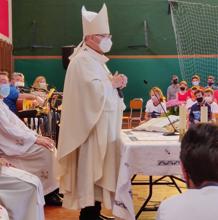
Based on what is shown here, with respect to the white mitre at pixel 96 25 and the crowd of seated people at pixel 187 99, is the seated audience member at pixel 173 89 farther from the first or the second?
the white mitre at pixel 96 25

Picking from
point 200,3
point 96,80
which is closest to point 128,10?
point 200,3

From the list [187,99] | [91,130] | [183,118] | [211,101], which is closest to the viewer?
[183,118]

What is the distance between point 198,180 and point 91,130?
2.16 metres

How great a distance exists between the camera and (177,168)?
3.03 meters

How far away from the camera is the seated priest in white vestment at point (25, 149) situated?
3637 millimetres

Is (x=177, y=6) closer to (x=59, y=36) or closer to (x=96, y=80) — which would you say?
(x=59, y=36)

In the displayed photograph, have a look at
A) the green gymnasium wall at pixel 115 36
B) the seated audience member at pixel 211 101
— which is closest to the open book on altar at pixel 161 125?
the seated audience member at pixel 211 101

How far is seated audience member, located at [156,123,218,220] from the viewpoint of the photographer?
1.20 m

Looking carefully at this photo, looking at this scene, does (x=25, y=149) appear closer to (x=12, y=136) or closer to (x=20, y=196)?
(x=12, y=136)

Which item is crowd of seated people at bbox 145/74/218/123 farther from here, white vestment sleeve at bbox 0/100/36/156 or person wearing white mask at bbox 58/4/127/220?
white vestment sleeve at bbox 0/100/36/156

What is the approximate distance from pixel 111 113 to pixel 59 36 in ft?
34.7

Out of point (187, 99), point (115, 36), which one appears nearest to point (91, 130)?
point (187, 99)

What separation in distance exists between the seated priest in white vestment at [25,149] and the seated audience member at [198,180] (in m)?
→ 2.55

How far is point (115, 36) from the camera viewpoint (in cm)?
1355
